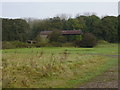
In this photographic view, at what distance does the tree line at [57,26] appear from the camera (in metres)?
65.0

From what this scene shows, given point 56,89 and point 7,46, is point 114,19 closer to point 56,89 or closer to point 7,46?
point 7,46

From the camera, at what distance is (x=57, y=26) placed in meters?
80.9

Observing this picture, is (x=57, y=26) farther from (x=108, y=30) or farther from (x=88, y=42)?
(x=88, y=42)

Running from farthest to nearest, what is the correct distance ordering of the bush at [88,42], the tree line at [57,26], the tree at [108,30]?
the tree at [108,30] → the tree line at [57,26] → the bush at [88,42]

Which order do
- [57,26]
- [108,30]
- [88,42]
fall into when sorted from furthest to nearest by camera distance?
1. [57,26]
2. [108,30]
3. [88,42]

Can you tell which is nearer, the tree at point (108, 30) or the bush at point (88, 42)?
the bush at point (88, 42)

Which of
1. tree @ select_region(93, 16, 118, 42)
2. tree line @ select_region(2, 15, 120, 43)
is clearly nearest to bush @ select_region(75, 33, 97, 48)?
tree line @ select_region(2, 15, 120, 43)

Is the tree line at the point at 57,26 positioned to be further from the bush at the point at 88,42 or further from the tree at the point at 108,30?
the bush at the point at 88,42

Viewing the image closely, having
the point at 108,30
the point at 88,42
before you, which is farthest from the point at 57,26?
the point at 88,42

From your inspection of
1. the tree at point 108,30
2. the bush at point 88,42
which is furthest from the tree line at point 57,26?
the bush at point 88,42

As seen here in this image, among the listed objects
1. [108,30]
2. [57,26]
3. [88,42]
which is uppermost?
[57,26]

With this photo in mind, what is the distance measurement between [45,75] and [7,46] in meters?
36.9

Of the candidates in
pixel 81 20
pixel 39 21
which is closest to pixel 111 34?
pixel 81 20

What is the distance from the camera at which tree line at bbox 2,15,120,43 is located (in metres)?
65.0
